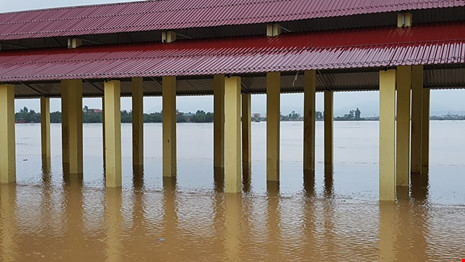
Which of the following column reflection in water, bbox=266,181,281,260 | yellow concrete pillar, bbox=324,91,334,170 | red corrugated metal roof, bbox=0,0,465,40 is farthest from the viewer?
yellow concrete pillar, bbox=324,91,334,170

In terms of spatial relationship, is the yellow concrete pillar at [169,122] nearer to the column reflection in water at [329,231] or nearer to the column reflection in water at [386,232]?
the column reflection in water at [329,231]

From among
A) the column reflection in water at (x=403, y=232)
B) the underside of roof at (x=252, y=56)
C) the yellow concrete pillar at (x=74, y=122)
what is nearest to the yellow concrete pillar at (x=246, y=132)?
the yellow concrete pillar at (x=74, y=122)

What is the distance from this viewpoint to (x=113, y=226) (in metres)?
9.41

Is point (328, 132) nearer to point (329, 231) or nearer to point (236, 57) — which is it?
point (236, 57)

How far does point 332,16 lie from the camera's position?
48.3 ft

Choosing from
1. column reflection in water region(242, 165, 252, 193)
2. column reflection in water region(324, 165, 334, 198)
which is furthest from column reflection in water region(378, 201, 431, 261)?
column reflection in water region(242, 165, 252, 193)

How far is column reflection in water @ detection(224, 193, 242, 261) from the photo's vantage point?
7.59m

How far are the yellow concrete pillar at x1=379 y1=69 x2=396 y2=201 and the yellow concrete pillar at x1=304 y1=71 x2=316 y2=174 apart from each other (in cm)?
651

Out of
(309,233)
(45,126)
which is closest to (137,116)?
(45,126)

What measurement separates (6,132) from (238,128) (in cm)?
745

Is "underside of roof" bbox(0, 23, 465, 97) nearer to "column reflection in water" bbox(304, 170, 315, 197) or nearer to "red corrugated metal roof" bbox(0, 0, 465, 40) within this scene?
"red corrugated metal roof" bbox(0, 0, 465, 40)

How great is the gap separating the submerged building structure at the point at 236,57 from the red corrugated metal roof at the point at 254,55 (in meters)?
0.03

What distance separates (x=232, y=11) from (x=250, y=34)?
98 centimetres

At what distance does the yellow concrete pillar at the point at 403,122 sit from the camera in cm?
1421
